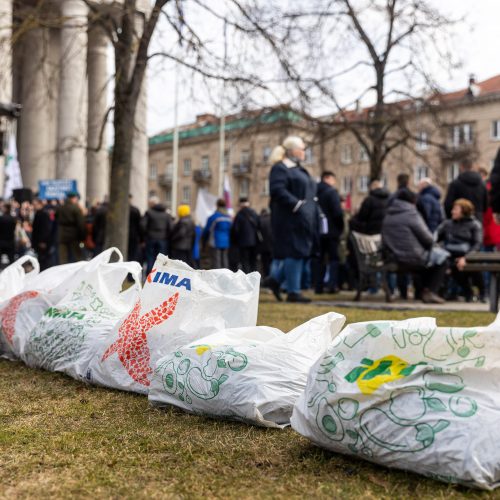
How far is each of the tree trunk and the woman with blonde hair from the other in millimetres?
2122

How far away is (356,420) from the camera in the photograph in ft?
8.59

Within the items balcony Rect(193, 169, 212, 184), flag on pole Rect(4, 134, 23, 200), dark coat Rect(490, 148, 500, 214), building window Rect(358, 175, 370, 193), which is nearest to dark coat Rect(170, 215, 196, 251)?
flag on pole Rect(4, 134, 23, 200)

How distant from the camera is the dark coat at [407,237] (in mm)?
9961

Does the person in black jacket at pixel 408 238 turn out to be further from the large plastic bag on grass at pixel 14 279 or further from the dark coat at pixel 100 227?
the dark coat at pixel 100 227

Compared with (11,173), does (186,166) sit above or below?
above

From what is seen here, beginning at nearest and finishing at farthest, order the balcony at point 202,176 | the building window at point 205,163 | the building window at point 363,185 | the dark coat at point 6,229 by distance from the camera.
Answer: the dark coat at point 6,229 → the building window at point 363,185 → the building window at point 205,163 → the balcony at point 202,176

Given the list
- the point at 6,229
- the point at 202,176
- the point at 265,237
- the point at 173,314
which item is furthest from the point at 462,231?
the point at 202,176

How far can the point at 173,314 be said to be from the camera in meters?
3.93

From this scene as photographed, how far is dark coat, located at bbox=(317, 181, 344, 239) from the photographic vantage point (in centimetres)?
1236

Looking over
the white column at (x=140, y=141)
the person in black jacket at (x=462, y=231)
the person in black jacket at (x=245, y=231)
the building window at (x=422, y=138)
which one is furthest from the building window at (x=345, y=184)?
the person in black jacket at (x=462, y=231)

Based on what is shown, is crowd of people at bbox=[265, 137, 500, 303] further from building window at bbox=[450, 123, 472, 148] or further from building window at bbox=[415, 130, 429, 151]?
building window at bbox=[450, 123, 472, 148]

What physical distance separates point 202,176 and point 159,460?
7635 cm

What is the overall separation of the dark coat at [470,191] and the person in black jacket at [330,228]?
1.77 m

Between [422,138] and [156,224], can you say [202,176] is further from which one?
[156,224]
